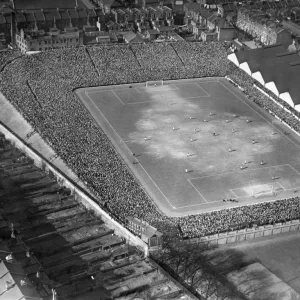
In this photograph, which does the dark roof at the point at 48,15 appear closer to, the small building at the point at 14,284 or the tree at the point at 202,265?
the tree at the point at 202,265

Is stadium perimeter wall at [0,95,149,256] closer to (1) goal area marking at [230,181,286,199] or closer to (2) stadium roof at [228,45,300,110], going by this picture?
(1) goal area marking at [230,181,286,199]

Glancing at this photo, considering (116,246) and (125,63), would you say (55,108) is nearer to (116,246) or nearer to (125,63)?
(125,63)

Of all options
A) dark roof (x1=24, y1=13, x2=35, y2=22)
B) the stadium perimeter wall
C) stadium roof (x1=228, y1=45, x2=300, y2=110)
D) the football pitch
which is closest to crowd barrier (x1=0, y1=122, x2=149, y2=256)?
the stadium perimeter wall

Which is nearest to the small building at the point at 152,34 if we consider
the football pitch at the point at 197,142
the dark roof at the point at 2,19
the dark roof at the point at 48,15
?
the football pitch at the point at 197,142

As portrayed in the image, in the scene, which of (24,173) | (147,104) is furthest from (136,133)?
(24,173)

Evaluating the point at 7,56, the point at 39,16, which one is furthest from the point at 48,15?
the point at 7,56

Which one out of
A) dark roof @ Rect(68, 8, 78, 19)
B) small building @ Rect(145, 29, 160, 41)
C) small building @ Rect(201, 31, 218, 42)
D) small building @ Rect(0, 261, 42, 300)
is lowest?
small building @ Rect(201, 31, 218, 42)
